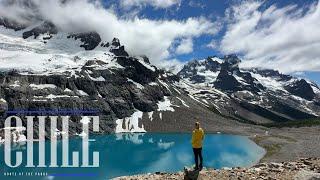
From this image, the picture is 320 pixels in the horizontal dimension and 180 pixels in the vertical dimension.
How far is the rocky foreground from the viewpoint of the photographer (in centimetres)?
2639

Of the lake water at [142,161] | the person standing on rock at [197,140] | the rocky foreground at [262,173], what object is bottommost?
the lake water at [142,161]

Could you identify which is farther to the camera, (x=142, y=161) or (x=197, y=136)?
(x=142, y=161)

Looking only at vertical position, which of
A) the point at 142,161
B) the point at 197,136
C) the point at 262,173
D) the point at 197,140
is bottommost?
the point at 142,161

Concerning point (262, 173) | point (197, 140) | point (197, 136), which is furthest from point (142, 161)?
point (262, 173)

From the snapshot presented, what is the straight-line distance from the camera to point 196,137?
29234mm

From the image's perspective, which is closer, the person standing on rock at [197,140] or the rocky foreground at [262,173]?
the rocky foreground at [262,173]

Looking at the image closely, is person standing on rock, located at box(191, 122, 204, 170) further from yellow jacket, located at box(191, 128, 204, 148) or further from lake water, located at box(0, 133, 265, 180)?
lake water, located at box(0, 133, 265, 180)

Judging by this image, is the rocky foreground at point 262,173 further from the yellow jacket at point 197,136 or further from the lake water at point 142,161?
the lake water at point 142,161

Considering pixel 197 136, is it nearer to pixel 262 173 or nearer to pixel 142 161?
pixel 262 173

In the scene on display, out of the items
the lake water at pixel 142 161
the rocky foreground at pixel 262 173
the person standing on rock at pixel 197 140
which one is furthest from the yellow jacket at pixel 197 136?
the lake water at pixel 142 161

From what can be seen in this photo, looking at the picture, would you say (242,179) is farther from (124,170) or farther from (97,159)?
(97,159)

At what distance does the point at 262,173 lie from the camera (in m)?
27.5

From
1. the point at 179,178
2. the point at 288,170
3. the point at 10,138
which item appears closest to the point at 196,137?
the point at 179,178

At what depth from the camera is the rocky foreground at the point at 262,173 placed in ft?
86.6
